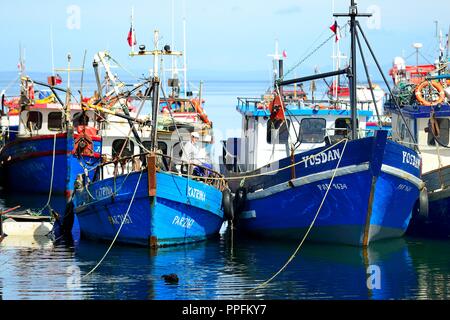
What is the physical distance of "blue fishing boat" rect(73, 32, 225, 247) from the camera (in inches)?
816

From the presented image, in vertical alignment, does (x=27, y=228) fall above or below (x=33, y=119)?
below

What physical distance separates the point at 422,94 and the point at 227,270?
26.4 ft

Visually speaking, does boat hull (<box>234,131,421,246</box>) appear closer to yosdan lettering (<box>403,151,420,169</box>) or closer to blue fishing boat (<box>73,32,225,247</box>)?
yosdan lettering (<box>403,151,420,169</box>)

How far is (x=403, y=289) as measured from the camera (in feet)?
57.4

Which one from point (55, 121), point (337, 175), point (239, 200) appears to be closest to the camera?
point (337, 175)

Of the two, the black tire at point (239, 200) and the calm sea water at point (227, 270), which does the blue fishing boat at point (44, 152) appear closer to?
the black tire at point (239, 200)

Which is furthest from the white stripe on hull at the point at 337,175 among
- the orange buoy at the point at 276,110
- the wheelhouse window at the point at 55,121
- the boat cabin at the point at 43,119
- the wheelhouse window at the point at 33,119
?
the wheelhouse window at the point at 33,119

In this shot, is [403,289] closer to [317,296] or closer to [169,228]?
[317,296]

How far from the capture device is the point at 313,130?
25422 millimetres

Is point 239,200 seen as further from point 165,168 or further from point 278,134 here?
point 165,168

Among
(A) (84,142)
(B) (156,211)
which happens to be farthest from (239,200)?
(A) (84,142)

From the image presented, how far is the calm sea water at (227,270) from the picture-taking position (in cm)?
1705

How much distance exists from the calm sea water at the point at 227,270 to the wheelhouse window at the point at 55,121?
1213 cm
